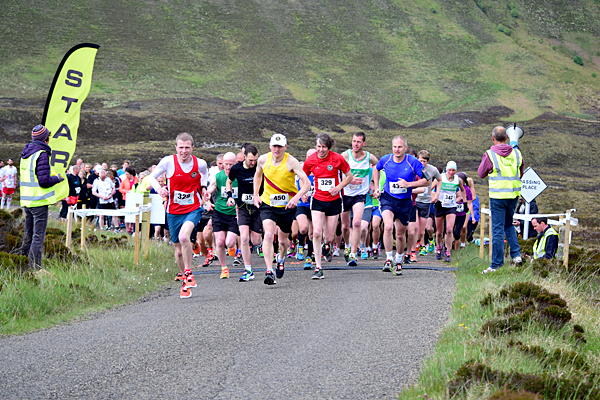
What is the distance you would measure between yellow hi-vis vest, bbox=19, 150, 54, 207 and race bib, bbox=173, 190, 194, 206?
2.07 m

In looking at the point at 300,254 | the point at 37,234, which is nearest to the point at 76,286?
the point at 37,234

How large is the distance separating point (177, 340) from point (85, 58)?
26.5 feet

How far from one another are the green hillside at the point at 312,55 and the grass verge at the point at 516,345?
289ft

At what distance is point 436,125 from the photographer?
10119cm

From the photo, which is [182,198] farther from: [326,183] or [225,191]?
[326,183]

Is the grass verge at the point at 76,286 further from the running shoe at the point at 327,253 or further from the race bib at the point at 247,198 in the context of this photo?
the running shoe at the point at 327,253

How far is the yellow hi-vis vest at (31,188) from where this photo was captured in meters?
10.1

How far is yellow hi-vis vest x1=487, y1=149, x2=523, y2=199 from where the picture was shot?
10.8 m

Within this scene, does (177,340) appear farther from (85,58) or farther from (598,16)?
(598,16)

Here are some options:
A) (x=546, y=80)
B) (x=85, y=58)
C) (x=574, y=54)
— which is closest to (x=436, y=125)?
(x=546, y=80)

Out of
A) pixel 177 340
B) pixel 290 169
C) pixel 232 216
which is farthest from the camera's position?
pixel 232 216

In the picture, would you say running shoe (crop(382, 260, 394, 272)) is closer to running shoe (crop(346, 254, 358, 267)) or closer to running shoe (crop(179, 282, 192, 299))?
running shoe (crop(346, 254, 358, 267))

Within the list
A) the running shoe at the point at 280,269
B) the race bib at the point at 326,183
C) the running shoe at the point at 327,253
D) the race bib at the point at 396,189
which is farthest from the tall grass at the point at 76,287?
the race bib at the point at 396,189

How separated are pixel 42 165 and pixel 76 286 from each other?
6.49ft
